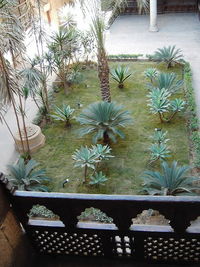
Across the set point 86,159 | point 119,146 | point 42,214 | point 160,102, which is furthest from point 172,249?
point 160,102

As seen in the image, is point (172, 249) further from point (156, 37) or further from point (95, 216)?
point (156, 37)

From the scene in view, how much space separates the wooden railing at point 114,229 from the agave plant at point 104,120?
3473mm

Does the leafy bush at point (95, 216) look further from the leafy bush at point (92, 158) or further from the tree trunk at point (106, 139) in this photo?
the tree trunk at point (106, 139)

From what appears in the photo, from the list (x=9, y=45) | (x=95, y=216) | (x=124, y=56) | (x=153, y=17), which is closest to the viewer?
(x=9, y=45)

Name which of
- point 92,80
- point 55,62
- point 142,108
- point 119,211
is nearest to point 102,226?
point 119,211

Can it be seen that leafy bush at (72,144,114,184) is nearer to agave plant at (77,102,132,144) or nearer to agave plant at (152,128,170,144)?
agave plant at (77,102,132,144)

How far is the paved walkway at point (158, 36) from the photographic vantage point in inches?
366

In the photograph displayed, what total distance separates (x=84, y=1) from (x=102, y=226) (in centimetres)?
462

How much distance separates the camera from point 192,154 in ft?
18.2

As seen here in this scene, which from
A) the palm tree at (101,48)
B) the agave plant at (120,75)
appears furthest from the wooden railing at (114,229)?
the agave plant at (120,75)

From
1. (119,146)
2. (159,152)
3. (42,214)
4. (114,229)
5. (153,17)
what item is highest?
(114,229)

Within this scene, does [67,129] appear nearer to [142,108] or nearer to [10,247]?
[142,108]

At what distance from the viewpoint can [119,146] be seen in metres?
5.88

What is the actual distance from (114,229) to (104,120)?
3.80m
